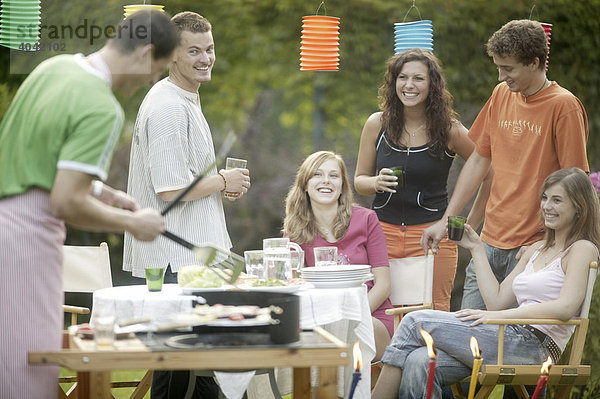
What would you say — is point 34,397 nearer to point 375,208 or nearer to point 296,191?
point 296,191

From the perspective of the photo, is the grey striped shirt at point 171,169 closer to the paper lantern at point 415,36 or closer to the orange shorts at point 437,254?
the orange shorts at point 437,254

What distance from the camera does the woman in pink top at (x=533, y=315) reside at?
359 centimetres

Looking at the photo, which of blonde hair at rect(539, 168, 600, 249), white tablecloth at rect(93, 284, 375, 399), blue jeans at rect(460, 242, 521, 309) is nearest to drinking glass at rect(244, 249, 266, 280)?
white tablecloth at rect(93, 284, 375, 399)

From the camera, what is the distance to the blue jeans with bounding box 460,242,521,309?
4168 millimetres

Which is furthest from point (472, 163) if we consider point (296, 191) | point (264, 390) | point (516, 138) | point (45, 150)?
point (45, 150)

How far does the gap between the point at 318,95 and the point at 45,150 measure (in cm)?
577

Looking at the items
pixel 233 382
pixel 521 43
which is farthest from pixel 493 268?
pixel 233 382

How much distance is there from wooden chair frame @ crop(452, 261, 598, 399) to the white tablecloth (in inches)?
19.0

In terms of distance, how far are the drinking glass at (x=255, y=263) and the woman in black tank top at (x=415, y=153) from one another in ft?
3.18

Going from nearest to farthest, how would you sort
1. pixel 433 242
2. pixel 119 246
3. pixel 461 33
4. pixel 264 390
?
1. pixel 264 390
2. pixel 433 242
3. pixel 461 33
4. pixel 119 246

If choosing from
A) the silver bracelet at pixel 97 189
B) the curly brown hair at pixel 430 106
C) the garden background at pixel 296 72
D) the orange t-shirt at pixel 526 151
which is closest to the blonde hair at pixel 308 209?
the curly brown hair at pixel 430 106

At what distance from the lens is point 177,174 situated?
355 centimetres

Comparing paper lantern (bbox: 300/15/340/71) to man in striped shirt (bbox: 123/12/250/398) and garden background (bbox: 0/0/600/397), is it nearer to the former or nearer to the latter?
man in striped shirt (bbox: 123/12/250/398)

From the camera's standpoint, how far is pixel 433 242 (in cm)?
426
